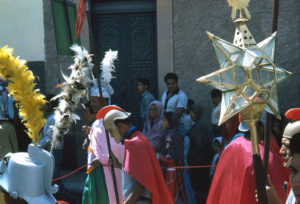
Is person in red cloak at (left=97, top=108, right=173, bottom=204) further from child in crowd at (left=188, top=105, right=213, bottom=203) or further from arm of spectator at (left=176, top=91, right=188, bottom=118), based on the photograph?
arm of spectator at (left=176, top=91, right=188, bottom=118)

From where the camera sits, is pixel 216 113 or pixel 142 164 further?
pixel 216 113

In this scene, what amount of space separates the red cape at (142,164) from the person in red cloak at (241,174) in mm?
550

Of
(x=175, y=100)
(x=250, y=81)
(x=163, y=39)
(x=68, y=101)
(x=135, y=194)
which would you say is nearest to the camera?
(x=250, y=81)

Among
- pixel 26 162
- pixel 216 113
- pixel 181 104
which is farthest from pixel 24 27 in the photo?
pixel 26 162

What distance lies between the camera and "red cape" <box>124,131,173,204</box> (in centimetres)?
538

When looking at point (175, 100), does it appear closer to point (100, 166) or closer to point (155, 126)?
point (155, 126)

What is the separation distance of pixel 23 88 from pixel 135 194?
213 centimetres

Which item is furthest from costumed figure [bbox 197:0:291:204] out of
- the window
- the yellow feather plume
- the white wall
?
the white wall

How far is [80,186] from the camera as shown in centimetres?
930

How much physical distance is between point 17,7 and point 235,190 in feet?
23.0

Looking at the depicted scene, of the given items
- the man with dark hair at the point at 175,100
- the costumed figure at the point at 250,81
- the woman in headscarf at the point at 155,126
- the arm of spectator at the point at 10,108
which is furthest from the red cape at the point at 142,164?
the arm of spectator at the point at 10,108

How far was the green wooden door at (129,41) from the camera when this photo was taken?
34.6 feet

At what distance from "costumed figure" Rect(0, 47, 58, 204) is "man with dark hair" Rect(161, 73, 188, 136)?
4.98m

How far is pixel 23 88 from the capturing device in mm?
3535
